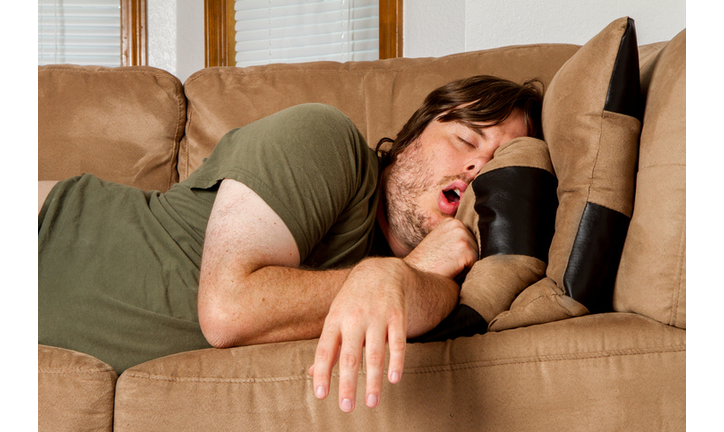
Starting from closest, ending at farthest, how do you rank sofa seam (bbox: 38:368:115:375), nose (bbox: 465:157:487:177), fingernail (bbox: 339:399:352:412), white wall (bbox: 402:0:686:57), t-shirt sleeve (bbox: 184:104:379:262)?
fingernail (bbox: 339:399:352:412) < sofa seam (bbox: 38:368:115:375) < t-shirt sleeve (bbox: 184:104:379:262) < nose (bbox: 465:157:487:177) < white wall (bbox: 402:0:686:57)

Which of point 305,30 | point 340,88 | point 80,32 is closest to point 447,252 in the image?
point 340,88

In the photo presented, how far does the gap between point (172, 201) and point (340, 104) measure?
678 mm

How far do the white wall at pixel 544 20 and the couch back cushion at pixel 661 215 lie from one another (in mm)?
1062

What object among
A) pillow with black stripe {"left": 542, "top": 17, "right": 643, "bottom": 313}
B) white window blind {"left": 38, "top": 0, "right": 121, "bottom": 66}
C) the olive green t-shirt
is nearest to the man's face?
the olive green t-shirt

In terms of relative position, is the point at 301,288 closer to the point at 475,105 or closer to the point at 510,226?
the point at 510,226

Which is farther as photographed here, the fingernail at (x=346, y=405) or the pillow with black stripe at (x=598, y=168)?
the pillow with black stripe at (x=598, y=168)

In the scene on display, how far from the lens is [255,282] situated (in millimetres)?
792

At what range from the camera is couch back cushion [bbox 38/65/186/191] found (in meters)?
1.59

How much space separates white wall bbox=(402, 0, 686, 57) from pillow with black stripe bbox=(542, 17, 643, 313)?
40.8 inches

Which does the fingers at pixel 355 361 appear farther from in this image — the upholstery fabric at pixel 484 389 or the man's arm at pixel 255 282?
the man's arm at pixel 255 282

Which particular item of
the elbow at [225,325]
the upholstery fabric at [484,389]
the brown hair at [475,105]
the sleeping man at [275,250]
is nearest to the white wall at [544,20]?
the brown hair at [475,105]

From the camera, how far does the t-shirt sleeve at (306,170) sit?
891 millimetres

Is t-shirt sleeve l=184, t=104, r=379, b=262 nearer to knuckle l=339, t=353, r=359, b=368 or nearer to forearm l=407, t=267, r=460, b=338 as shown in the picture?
forearm l=407, t=267, r=460, b=338
